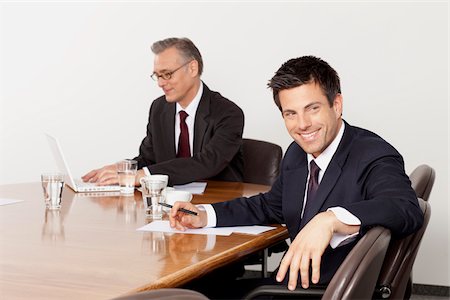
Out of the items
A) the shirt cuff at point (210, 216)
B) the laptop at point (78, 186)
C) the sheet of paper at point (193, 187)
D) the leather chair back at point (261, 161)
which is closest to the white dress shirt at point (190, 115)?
the leather chair back at point (261, 161)

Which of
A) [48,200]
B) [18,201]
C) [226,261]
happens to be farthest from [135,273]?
[18,201]

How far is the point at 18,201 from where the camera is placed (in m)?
3.23

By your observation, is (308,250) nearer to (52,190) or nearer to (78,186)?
(52,190)

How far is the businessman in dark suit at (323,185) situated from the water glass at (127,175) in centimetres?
79

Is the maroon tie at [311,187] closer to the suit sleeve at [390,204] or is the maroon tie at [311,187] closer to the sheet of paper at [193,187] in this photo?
the suit sleeve at [390,204]

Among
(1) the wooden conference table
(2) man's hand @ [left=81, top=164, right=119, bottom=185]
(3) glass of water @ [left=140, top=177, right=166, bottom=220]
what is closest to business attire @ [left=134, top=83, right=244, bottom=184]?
(2) man's hand @ [left=81, top=164, right=119, bottom=185]

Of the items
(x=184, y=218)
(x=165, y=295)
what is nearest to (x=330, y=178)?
(x=184, y=218)

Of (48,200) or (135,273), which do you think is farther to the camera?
(48,200)

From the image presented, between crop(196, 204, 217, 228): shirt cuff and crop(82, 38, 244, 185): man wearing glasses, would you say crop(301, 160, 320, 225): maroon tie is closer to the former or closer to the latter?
crop(196, 204, 217, 228): shirt cuff

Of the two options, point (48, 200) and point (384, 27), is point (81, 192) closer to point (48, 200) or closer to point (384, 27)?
point (48, 200)

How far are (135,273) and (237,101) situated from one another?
133 inches

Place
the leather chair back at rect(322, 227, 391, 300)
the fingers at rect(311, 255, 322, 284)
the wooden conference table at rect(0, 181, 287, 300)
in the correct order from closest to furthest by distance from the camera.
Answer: the leather chair back at rect(322, 227, 391, 300), the wooden conference table at rect(0, 181, 287, 300), the fingers at rect(311, 255, 322, 284)

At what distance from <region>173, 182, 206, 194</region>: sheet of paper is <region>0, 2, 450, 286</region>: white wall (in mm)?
1547

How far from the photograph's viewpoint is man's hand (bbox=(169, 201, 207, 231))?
267 cm
